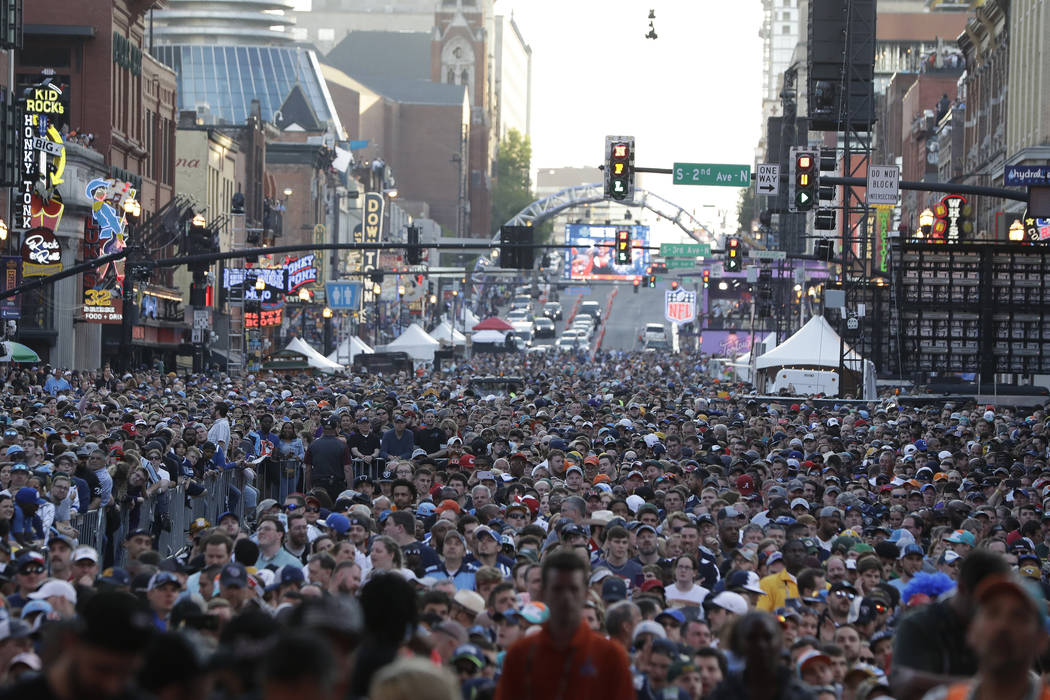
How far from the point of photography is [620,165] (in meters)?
28.7

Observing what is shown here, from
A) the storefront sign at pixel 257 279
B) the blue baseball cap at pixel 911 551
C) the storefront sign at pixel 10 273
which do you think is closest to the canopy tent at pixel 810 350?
the storefront sign at pixel 10 273

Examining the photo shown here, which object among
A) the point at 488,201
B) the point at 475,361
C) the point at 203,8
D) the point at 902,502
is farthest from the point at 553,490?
the point at 488,201

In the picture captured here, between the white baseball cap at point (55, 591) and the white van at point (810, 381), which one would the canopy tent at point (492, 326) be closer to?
the white van at point (810, 381)

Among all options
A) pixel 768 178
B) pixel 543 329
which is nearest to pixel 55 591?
pixel 768 178

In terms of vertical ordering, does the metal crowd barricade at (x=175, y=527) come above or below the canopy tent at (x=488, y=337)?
below

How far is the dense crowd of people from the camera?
6.12 metres

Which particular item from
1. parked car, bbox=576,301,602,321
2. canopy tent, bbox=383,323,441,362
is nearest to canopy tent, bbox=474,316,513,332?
canopy tent, bbox=383,323,441,362

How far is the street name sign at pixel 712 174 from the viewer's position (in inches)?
1250

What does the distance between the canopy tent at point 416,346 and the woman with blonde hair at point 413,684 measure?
67.8m

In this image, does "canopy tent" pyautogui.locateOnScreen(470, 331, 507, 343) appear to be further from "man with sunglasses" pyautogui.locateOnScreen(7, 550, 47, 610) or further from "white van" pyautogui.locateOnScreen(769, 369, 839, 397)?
"man with sunglasses" pyautogui.locateOnScreen(7, 550, 47, 610)

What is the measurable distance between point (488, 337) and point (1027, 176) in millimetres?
76834

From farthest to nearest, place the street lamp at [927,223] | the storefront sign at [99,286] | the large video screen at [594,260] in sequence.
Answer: the large video screen at [594,260]
the storefront sign at [99,286]
the street lamp at [927,223]

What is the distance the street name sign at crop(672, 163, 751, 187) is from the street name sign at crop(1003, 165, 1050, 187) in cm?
733

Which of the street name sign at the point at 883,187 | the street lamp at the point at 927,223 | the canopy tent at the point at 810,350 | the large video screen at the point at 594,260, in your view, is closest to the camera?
the street name sign at the point at 883,187
